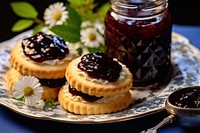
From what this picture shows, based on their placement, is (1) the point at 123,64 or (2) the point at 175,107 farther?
(1) the point at 123,64

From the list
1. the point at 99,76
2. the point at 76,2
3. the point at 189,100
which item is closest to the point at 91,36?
the point at 76,2

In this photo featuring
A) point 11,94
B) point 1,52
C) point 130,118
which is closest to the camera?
point 130,118

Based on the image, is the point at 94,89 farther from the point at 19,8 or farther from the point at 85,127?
the point at 19,8

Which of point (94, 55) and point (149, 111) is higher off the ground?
point (94, 55)

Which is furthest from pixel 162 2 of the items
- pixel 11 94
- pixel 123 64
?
pixel 11 94

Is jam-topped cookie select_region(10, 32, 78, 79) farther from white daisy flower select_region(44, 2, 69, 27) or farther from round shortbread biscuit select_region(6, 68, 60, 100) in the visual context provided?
white daisy flower select_region(44, 2, 69, 27)

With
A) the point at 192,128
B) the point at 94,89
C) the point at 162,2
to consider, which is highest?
the point at 162,2

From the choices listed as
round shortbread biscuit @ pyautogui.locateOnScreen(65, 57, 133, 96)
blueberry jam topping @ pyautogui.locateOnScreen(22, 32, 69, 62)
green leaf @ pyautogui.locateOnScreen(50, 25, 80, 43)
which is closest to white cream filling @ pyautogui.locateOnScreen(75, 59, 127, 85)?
round shortbread biscuit @ pyautogui.locateOnScreen(65, 57, 133, 96)
